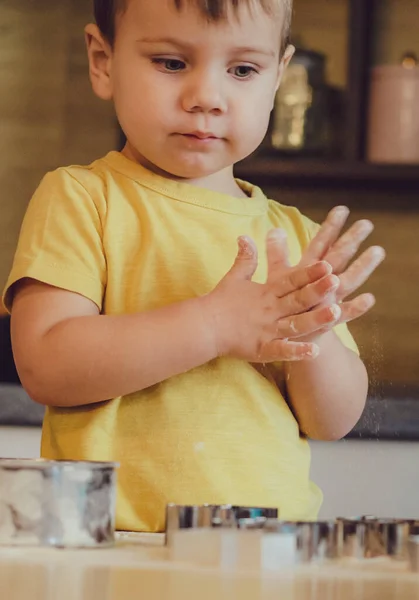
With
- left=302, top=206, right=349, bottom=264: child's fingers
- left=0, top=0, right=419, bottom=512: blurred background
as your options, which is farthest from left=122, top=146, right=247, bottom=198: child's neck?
left=0, top=0, right=419, bottom=512: blurred background

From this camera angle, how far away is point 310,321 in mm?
553

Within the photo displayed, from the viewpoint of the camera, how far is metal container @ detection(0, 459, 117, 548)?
1.33 ft

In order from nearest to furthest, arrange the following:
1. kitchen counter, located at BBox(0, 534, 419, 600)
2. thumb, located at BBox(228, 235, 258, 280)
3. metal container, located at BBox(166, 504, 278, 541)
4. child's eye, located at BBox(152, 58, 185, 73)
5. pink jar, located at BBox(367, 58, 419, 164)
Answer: kitchen counter, located at BBox(0, 534, 419, 600)
metal container, located at BBox(166, 504, 278, 541)
thumb, located at BBox(228, 235, 258, 280)
child's eye, located at BBox(152, 58, 185, 73)
pink jar, located at BBox(367, 58, 419, 164)

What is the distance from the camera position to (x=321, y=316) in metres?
0.55

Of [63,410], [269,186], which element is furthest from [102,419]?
[269,186]

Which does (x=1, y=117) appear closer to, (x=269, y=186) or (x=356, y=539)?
(x=269, y=186)

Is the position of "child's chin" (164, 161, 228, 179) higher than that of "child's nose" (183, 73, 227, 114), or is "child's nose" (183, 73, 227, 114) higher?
"child's nose" (183, 73, 227, 114)

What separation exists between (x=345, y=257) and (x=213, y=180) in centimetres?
16

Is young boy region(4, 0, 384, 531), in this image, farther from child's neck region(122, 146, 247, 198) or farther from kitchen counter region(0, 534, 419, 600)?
kitchen counter region(0, 534, 419, 600)

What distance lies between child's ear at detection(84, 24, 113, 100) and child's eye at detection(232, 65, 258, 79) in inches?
3.9

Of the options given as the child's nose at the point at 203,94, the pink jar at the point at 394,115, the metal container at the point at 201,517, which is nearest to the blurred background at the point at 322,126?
the pink jar at the point at 394,115

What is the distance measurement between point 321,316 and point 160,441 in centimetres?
15

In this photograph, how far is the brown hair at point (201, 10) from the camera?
2.09ft

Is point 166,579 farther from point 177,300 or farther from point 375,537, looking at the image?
point 177,300
